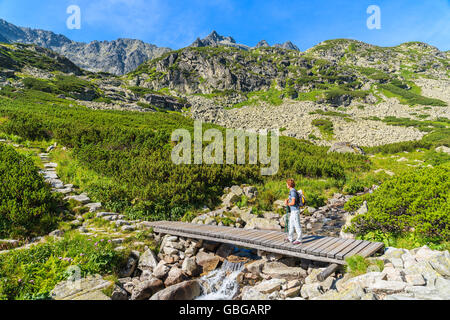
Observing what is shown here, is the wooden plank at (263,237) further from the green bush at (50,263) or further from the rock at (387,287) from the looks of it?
the green bush at (50,263)

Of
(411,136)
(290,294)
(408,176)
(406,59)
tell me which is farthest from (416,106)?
Result: (290,294)

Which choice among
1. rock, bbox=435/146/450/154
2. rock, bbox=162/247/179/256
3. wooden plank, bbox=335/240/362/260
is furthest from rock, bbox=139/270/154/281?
rock, bbox=435/146/450/154

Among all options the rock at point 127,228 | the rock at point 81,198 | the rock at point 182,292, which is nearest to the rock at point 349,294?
the rock at point 182,292

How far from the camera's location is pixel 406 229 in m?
7.80

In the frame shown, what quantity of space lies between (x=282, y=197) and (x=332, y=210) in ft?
9.41

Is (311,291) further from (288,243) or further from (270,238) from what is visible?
(270,238)

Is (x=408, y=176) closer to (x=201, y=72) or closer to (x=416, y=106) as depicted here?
(x=416, y=106)

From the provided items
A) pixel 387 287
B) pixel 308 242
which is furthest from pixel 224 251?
pixel 387 287

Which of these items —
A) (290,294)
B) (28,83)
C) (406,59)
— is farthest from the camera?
(406,59)

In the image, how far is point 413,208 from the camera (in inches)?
290

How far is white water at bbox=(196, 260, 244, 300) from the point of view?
6.86 meters

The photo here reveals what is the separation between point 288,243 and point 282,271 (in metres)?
0.87

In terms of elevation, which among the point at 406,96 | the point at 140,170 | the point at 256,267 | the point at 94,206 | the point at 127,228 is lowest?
the point at 256,267

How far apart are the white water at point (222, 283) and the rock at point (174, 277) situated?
2.15 ft
